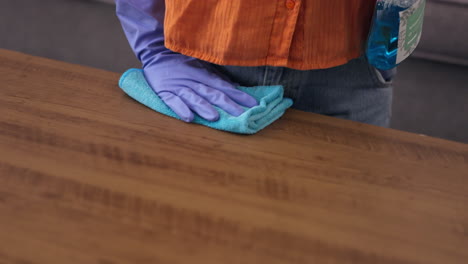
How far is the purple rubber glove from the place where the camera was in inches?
26.6

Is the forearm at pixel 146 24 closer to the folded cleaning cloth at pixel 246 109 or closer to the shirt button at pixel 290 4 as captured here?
the folded cleaning cloth at pixel 246 109

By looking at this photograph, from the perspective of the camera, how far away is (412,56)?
1.49 meters

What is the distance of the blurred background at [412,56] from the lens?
1428 millimetres

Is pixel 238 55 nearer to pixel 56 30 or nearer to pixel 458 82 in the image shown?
pixel 458 82

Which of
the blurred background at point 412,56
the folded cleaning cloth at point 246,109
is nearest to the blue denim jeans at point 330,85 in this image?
the folded cleaning cloth at point 246,109

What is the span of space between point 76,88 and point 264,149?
30 cm

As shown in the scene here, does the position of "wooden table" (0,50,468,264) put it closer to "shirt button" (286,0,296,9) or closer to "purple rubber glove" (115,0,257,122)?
"purple rubber glove" (115,0,257,122)

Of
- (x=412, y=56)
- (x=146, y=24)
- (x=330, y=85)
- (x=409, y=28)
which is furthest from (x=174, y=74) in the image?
(x=412, y=56)

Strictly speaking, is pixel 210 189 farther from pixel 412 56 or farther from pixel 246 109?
pixel 412 56

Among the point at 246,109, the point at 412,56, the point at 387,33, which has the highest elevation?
the point at 387,33

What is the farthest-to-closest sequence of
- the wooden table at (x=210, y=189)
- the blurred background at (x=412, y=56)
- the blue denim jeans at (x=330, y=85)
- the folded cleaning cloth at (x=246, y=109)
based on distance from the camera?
the blurred background at (x=412, y=56)
the blue denim jeans at (x=330, y=85)
the folded cleaning cloth at (x=246, y=109)
the wooden table at (x=210, y=189)

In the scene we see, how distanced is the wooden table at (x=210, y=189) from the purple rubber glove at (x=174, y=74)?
37 mm

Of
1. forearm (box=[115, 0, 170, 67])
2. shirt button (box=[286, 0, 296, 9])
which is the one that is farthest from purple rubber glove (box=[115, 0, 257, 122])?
shirt button (box=[286, 0, 296, 9])

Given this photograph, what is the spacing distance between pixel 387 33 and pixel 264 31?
0.57 feet
